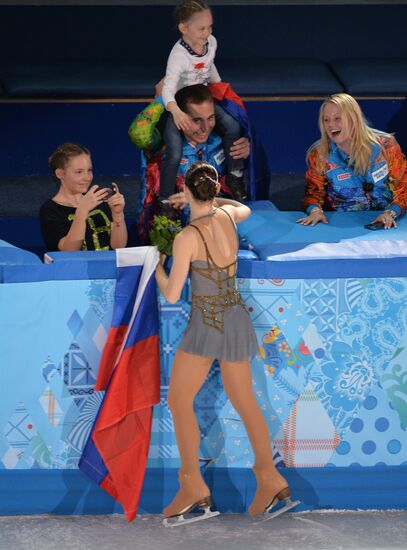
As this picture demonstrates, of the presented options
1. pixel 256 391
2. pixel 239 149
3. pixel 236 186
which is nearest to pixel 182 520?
pixel 256 391

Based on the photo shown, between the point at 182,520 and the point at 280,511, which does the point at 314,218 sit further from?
the point at 182,520

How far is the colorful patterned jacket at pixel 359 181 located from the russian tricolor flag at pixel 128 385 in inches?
40.2

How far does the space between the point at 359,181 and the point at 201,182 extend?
119cm

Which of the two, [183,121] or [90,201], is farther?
[183,121]

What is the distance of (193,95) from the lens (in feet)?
15.3

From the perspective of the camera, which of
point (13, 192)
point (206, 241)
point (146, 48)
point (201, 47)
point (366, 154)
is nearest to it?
point (206, 241)

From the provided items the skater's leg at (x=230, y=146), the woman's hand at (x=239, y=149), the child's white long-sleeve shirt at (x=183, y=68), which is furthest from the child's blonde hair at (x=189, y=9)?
the woman's hand at (x=239, y=149)

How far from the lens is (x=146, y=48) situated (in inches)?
275

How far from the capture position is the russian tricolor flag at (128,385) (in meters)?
3.53

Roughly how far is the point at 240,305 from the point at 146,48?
12.4ft

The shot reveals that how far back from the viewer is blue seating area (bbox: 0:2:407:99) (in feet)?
21.1

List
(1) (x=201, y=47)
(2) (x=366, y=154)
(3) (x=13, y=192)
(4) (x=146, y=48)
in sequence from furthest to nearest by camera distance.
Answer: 1. (4) (x=146, y=48)
2. (3) (x=13, y=192)
3. (1) (x=201, y=47)
4. (2) (x=366, y=154)

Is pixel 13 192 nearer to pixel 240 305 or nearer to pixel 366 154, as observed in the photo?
pixel 366 154

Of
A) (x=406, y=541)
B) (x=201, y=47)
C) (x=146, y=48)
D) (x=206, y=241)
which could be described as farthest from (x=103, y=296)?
(x=146, y=48)
